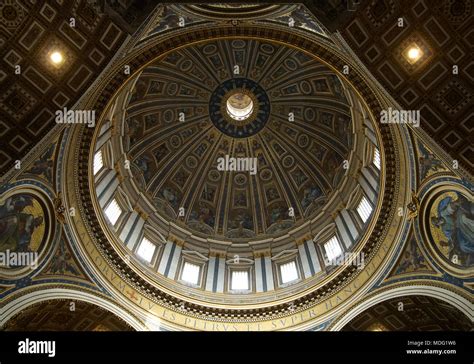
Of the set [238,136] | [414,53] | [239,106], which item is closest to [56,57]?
[414,53]

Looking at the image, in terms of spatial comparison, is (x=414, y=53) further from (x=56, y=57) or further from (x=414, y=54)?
(x=56, y=57)

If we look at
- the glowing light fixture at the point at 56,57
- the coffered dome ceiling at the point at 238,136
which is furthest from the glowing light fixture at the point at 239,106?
the glowing light fixture at the point at 56,57

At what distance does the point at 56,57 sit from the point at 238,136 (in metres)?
18.2

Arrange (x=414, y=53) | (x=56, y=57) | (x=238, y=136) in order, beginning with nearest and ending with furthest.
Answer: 1. (x=414, y=53)
2. (x=56, y=57)
3. (x=238, y=136)

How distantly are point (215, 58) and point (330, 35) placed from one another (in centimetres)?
1474

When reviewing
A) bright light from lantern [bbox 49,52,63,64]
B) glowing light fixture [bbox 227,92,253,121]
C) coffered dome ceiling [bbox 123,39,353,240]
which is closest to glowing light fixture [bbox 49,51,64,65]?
bright light from lantern [bbox 49,52,63,64]

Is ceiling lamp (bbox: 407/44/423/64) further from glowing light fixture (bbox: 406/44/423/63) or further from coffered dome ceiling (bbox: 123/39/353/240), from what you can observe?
coffered dome ceiling (bbox: 123/39/353/240)

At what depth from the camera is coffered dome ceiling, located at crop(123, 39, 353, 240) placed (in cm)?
2911

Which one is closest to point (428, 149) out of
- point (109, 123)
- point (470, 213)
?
point (470, 213)

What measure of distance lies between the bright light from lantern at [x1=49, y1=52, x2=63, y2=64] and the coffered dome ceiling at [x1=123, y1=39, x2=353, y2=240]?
11755 mm

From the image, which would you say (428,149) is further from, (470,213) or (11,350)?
(11,350)

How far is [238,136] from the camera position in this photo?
33.3 meters

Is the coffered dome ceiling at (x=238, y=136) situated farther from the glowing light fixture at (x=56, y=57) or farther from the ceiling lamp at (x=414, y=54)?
the glowing light fixture at (x=56, y=57)

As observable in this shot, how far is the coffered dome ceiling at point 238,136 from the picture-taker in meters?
29.1
